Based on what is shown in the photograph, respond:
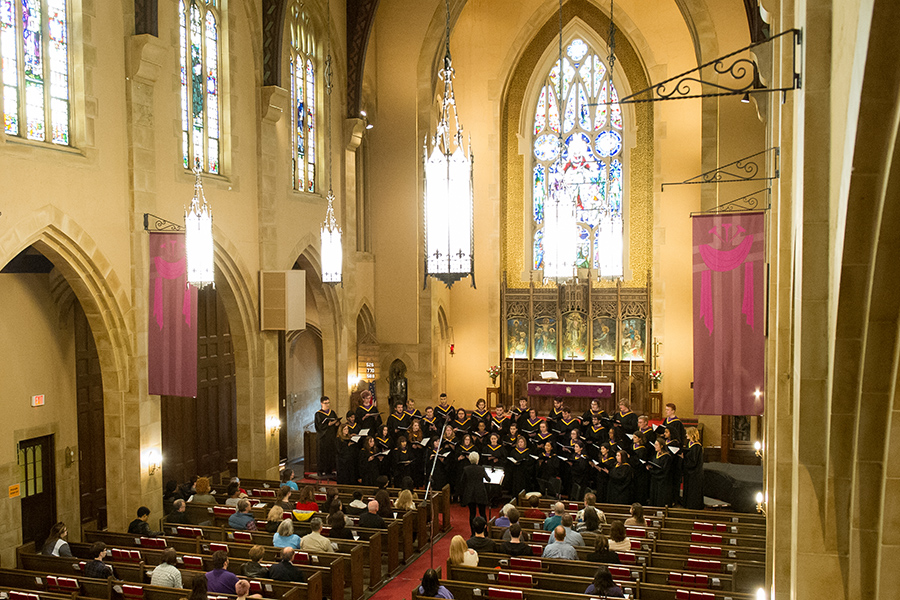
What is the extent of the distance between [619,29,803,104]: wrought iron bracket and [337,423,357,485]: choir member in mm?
8337

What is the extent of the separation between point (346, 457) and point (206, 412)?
11.3ft

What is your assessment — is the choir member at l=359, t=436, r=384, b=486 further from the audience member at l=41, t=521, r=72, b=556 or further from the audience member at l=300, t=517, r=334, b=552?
the audience member at l=41, t=521, r=72, b=556

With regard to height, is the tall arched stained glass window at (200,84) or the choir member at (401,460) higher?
the tall arched stained glass window at (200,84)

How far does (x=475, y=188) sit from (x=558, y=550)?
1462cm

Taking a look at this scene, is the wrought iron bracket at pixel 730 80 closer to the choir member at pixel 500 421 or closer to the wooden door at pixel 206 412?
the choir member at pixel 500 421

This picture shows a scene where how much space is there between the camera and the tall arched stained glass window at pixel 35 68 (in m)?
10.9

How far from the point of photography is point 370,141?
20.9 metres

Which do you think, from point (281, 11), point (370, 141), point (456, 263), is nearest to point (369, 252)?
point (370, 141)

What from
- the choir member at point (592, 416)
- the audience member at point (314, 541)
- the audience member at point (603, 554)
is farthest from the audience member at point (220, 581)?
the choir member at point (592, 416)

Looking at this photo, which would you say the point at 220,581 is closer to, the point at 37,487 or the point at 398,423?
the point at 37,487

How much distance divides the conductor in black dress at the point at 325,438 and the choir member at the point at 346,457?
2.69ft

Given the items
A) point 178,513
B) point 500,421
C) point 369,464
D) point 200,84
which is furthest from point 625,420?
point 200,84

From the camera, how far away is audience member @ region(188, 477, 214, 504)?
1259 cm

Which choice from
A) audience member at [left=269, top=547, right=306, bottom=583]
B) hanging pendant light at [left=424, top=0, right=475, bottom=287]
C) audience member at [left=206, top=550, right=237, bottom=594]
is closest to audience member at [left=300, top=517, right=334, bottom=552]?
audience member at [left=269, top=547, right=306, bottom=583]
